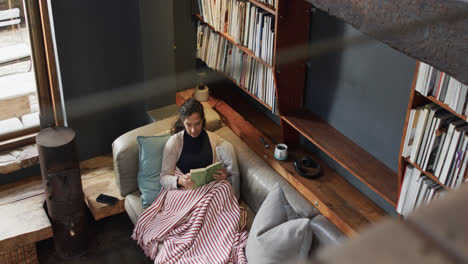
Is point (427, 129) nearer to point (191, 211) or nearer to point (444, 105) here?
point (444, 105)

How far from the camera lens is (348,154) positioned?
2.79 metres

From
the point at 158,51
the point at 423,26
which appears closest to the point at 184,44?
the point at 158,51

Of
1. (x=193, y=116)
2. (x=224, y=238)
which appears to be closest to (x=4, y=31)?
(x=193, y=116)

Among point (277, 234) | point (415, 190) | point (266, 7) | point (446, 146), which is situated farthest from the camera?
point (266, 7)

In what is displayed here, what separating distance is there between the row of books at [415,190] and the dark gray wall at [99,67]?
2.24 meters

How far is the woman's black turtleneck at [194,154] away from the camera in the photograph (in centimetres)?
315

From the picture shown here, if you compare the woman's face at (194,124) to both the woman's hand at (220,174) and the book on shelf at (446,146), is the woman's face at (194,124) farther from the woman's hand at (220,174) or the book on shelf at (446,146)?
the book on shelf at (446,146)

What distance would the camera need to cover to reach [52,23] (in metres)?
3.32

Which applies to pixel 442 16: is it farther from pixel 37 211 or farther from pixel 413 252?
pixel 37 211

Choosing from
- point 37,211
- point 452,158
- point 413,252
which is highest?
point 413,252

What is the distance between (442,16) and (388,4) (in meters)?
0.05

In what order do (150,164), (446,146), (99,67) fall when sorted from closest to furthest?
1. (446,146)
2. (150,164)
3. (99,67)

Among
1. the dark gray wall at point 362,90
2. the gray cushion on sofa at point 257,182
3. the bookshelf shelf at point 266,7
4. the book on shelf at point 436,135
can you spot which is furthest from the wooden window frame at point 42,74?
the book on shelf at point 436,135

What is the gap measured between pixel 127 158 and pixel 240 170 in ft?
2.47
